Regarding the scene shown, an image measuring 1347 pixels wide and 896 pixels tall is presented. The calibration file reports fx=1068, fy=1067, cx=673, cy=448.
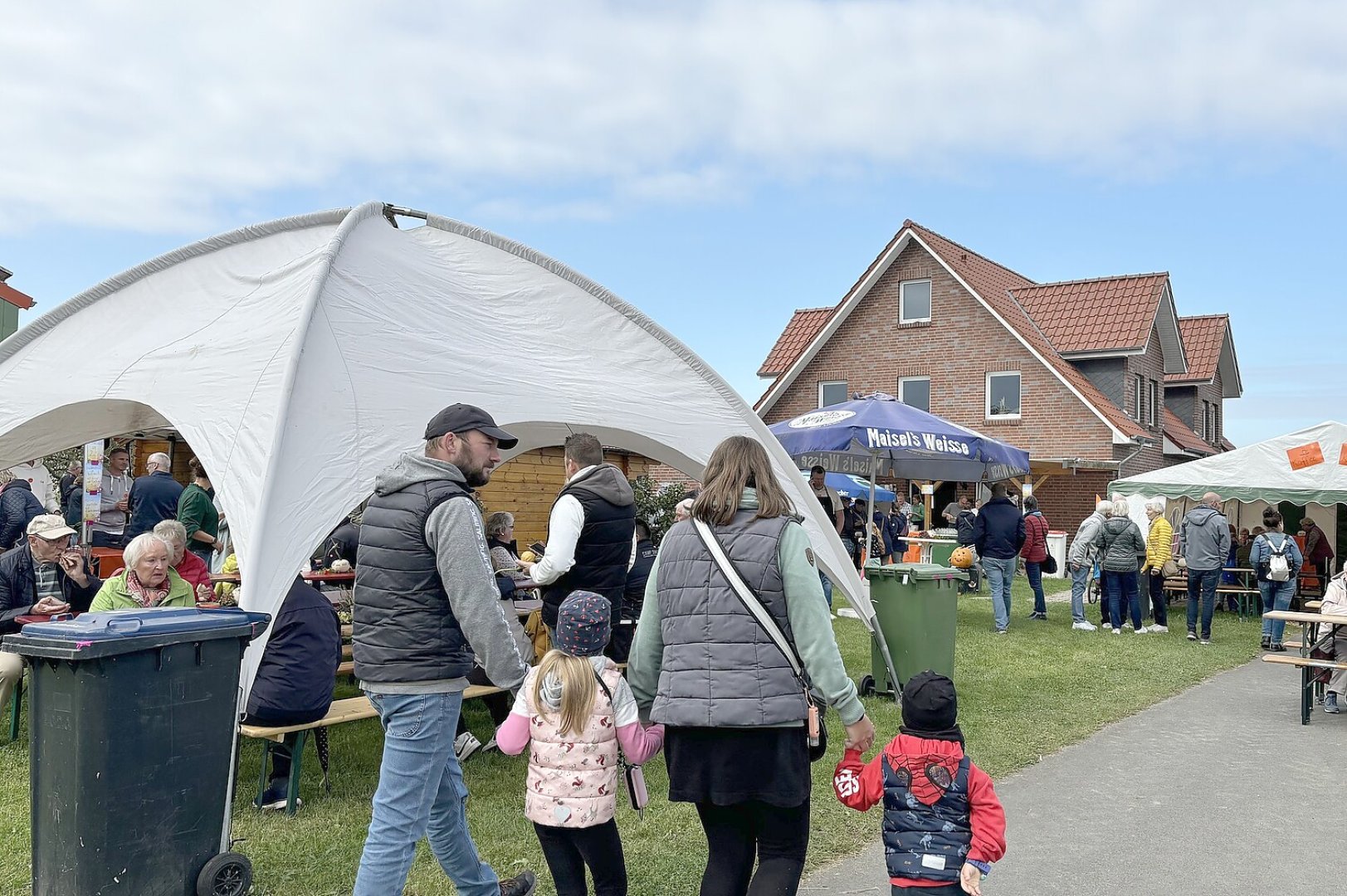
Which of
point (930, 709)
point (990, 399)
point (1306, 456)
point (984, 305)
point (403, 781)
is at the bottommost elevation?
point (403, 781)

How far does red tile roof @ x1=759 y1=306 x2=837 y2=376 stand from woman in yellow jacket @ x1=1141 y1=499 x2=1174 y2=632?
15681 mm

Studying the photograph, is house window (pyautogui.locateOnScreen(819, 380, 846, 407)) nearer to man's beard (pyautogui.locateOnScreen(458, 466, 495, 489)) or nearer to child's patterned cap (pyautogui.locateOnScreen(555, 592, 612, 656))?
man's beard (pyautogui.locateOnScreen(458, 466, 495, 489))

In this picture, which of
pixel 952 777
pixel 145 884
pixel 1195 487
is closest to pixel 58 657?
pixel 145 884

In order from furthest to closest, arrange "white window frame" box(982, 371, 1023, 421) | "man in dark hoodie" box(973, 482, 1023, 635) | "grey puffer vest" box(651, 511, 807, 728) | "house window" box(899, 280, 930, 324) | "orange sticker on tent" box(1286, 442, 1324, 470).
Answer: "house window" box(899, 280, 930, 324), "white window frame" box(982, 371, 1023, 421), "orange sticker on tent" box(1286, 442, 1324, 470), "man in dark hoodie" box(973, 482, 1023, 635), "grey puffer vest" box(651, 511, 807, 728)

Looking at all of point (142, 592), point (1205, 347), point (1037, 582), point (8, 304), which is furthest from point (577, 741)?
point (1205, 347)

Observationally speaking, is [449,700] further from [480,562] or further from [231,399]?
[231,399]

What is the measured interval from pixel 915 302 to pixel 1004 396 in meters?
3.48

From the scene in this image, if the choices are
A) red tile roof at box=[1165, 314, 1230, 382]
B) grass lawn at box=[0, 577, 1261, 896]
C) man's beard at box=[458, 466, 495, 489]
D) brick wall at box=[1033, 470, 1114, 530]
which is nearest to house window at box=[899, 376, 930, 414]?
brick wall at box=[1033, 470, 1114, 530]

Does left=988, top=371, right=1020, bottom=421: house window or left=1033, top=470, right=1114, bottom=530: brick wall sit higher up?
left=988, top=371, right=1020, bottom=421: house window

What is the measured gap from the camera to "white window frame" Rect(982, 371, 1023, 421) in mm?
26219

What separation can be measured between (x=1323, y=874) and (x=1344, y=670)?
4634 mm

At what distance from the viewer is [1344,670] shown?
896cm

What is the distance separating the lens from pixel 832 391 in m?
28.8

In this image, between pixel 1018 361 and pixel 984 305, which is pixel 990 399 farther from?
pixel 984 305
